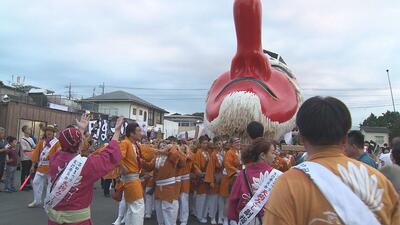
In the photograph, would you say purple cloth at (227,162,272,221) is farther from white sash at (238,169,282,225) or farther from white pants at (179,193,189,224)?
white pants at (179,193,189,224)

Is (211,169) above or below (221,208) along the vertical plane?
above

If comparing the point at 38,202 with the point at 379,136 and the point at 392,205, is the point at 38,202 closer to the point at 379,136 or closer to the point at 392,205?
the point at 392,205

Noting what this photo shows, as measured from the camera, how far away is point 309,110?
5.27 feet

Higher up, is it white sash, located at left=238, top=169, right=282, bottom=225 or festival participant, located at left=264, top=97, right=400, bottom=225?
festival participant, located at left=264, top=97, right=400, bottom=225

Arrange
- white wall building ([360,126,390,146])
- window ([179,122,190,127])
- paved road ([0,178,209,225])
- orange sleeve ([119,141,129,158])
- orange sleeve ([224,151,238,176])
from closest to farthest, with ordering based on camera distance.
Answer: orange sleeve ([119,141,129,158]), orange sleeve ([224,151,238,176]), paved road ([0,178,209,225]), white wall building ([360,126,390,146]), window ([179,122,190,127])

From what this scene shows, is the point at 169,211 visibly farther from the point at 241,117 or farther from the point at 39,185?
the point at 39,185

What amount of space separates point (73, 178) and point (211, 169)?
435 cm

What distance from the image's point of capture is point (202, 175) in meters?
7.50

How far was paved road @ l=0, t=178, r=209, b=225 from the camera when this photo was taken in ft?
22.9

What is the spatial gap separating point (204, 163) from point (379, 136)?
4249cm

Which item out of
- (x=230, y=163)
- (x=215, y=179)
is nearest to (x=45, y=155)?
(x=215, y=179)

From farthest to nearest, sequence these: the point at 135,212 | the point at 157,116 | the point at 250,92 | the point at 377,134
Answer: the point at 157,116
the point at 377,134
the point at 250,92
the point at 135,212

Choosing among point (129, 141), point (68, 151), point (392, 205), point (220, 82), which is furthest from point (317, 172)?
point (220, 82)

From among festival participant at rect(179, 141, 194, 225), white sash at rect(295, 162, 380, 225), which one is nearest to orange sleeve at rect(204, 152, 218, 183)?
festival participant at rect(179, 141, 194, 225)
